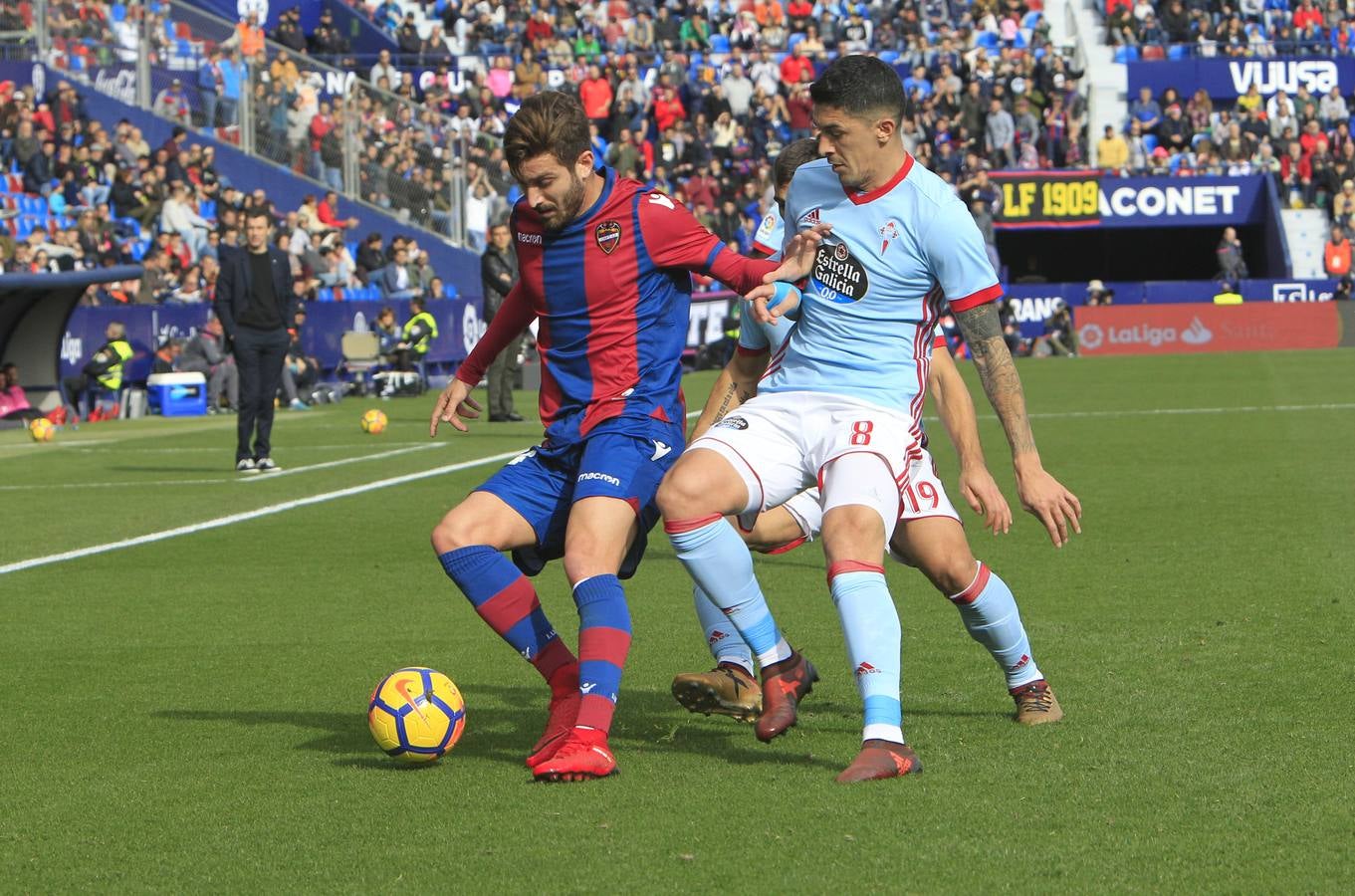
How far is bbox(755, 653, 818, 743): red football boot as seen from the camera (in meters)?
5.63

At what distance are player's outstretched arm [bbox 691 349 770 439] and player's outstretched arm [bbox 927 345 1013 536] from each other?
56 cm

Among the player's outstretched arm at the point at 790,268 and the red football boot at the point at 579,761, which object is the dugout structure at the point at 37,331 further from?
the red football boot at the point at 579,761

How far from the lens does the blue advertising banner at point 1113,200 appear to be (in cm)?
3784

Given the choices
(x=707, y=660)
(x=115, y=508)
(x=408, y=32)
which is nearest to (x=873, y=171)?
(x=707, y=660)

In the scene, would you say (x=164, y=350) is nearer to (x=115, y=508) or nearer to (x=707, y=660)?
(x=115, y=508)

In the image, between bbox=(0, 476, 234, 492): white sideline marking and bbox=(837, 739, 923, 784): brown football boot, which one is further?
bbox=(0, 476, 234, 492): white sideline marking

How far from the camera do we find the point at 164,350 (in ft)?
78.9

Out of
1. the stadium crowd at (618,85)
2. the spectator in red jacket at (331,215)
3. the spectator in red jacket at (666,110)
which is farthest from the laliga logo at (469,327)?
the spectator in red jacket at (666,110)

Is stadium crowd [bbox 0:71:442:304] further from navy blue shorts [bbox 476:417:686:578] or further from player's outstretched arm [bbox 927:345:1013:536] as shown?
navy blue shorts [bbox 476:417:686:578]

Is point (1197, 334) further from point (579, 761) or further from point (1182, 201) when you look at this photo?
point (579, 761)

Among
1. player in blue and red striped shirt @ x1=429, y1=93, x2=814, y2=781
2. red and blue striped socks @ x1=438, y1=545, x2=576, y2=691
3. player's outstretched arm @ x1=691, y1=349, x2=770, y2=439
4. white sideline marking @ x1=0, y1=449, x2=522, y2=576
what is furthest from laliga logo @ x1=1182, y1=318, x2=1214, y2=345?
red and blue striped socks @ x1=438, y1=545, x2=576, y2=691

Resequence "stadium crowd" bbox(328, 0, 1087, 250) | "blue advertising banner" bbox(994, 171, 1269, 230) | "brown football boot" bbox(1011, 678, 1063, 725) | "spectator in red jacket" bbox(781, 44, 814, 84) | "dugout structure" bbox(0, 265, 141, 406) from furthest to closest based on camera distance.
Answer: "spectator in red jacket" bbox(781, 44, 814, 84) → "stadium crowd" bbox(328, 0, 1087, 250) → "blue advertising banner" bbox(994, 171, 1269, 230) → "dugout structure" bbox(0, 265, 141, 406) → "brown football boot" bbox(1011, 678, 1063, 725)

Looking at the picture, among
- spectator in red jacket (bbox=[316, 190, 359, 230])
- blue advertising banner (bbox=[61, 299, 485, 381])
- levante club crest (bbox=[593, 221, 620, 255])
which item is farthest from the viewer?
spectator in red jacket (bbox=[316, 190, 359, 230])

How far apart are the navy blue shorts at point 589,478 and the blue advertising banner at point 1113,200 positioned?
32816mm
